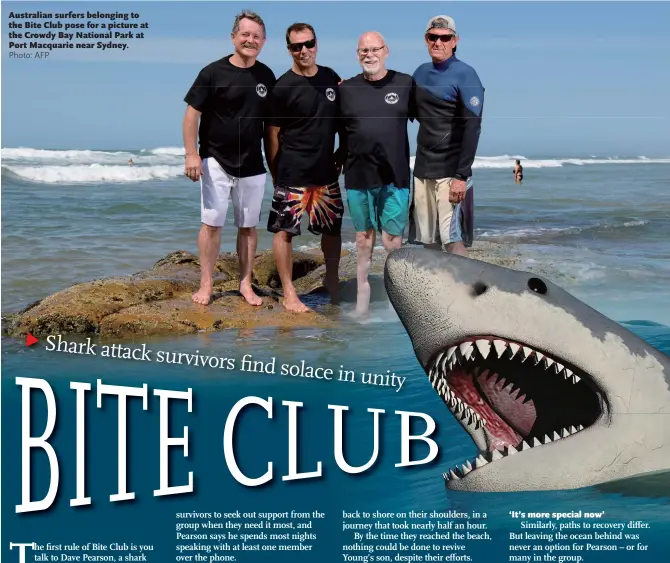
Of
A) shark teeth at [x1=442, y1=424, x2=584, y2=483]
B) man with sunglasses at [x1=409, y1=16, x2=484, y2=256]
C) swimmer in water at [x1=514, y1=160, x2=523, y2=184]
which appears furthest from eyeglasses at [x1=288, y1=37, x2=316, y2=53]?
shark teeth at [x1=442, y1=424, x2=584, y2=483]

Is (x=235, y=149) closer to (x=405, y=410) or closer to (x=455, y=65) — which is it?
(x=455, y=65)

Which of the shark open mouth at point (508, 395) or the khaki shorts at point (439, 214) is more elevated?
the khaki shorts at point (439, 214)

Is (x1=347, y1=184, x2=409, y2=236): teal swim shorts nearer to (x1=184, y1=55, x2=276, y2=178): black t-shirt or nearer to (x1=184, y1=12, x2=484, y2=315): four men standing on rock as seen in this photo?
(x1=184, y1=12, x2=484, y2=315): four men standing on rock

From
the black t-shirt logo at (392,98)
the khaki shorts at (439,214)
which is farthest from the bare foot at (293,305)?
the black t-shirt logo at (392,98)

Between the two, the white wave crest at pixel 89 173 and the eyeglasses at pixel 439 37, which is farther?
the white wave crest at pixel 89 173

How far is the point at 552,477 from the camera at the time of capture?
6.11 m

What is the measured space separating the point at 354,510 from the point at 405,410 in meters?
1.56

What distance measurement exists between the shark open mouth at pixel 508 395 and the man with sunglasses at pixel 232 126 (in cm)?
415

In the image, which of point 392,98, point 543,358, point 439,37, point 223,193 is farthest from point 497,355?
point 223,193

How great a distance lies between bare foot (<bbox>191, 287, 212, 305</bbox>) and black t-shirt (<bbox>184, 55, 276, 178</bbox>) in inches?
59.2

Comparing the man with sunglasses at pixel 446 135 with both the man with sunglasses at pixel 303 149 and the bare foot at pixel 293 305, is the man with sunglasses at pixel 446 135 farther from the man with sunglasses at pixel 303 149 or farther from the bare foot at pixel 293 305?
the bare foot at pixel 293 305

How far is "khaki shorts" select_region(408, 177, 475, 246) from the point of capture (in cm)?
965

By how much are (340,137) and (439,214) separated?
1190mm

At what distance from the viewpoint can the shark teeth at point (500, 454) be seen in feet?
20.2
